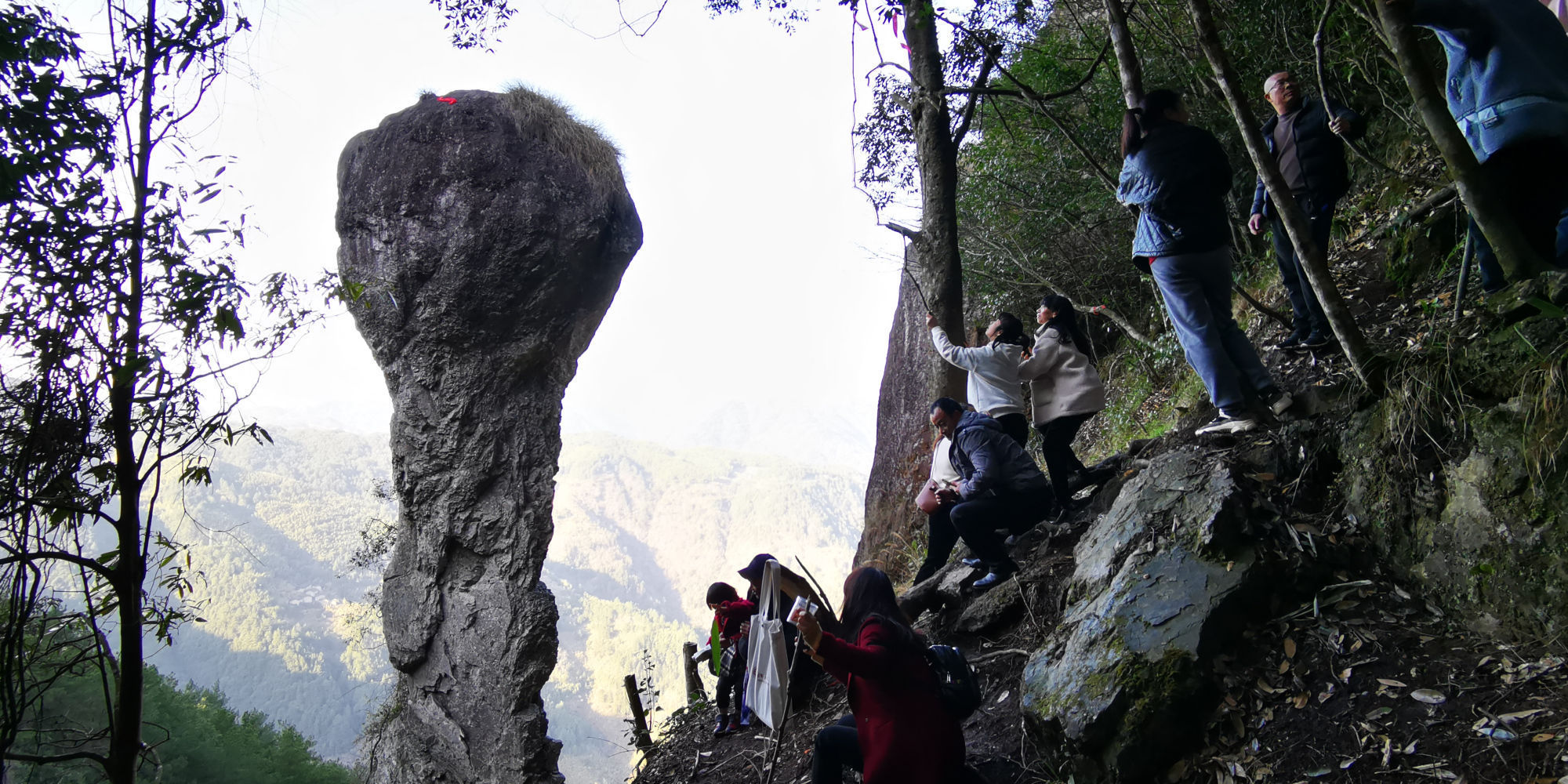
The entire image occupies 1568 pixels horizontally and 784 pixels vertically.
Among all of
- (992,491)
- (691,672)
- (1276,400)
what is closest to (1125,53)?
(1276,400)

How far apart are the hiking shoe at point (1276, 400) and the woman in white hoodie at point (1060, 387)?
913 mm

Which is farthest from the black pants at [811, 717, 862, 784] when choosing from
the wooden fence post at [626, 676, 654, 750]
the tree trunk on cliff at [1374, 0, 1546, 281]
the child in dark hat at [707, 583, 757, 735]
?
the wooden fence post at [626, 676, 654, 750]

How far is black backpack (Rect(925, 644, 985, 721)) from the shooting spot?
3.37 metres

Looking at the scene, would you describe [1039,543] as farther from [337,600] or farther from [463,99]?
[337,600]

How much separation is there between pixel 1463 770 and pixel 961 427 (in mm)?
2780

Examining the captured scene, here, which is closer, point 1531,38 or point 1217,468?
point 1531,38

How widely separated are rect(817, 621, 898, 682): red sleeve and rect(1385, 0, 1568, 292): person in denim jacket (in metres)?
2.89

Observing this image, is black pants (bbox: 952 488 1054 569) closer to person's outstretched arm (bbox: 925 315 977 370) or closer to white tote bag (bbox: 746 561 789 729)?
person's outstretched arm (bbox: 925 315 977 370)

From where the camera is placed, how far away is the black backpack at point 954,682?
337cm

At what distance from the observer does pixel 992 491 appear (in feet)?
15.6

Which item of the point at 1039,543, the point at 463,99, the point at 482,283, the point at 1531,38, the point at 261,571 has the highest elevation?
the point at 261,571

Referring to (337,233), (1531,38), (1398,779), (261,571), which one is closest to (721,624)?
(1398,779)

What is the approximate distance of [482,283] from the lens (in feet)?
→ 28.1

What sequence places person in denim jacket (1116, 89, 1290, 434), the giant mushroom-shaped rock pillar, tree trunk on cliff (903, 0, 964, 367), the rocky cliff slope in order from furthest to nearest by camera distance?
the giant mushroom-shaped rock pillar, tree trunk on cliff (903, 0, 964, 367), person in denim jacket (1116, 89, 1290, 434), the rocky cliff slope
